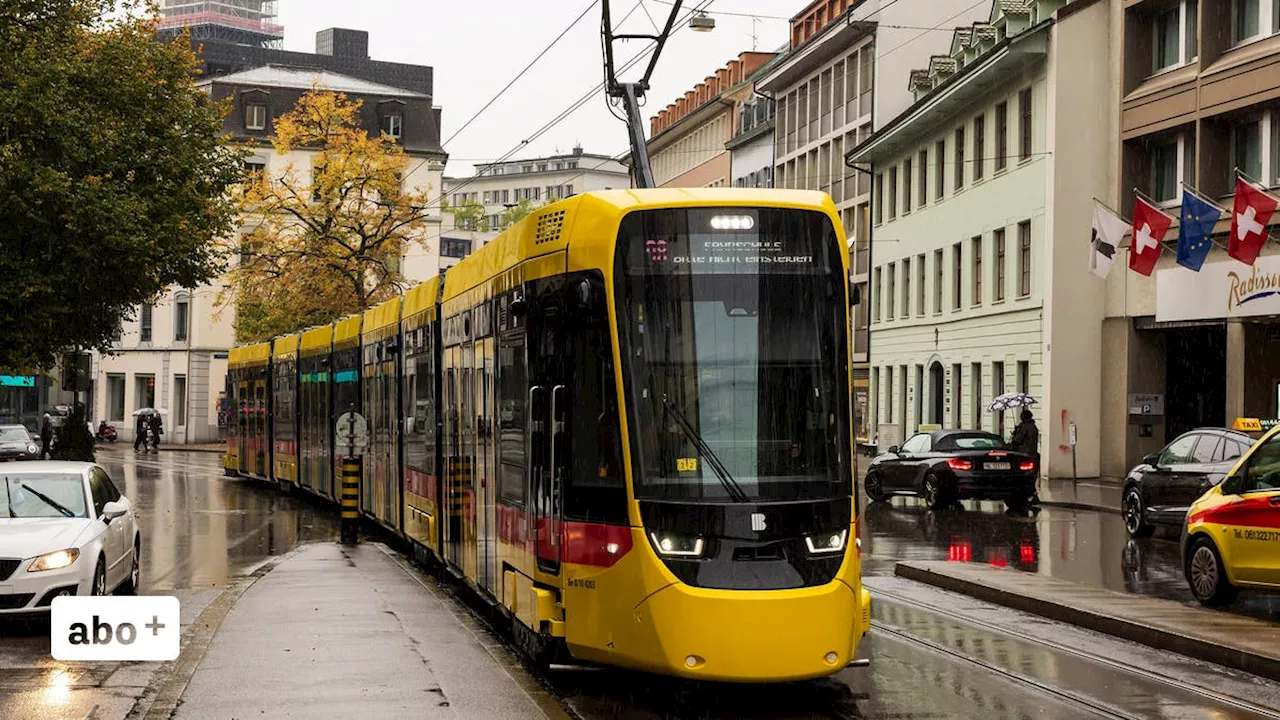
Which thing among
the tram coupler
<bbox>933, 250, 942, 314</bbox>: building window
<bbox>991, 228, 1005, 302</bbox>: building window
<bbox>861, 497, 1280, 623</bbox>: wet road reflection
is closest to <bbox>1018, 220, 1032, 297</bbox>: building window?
<bbox>991, 228, 1005, 302</bbox>: building window

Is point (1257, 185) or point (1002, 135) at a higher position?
point (1002, 135)

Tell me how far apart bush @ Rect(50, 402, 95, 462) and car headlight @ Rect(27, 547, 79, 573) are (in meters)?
29.2

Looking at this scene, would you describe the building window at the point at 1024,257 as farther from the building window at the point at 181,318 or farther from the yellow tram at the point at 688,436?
the building window at the point at 181,318

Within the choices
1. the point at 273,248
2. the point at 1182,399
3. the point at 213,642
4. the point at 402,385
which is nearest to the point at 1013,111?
the point at 1182,399

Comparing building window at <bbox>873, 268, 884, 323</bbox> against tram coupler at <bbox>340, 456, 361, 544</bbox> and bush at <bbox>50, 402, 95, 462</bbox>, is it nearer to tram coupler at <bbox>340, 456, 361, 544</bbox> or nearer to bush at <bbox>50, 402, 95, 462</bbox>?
bush at <bbox>50, 402, 95, 462</bbox>

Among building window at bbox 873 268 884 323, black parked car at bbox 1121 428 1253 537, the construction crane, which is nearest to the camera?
black parked car at bbox 1121 428 1253 537

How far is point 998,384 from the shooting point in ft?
160

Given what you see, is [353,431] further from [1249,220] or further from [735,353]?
[1249,220]

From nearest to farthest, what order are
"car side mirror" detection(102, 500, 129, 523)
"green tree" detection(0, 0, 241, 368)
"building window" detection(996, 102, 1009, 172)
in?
"car side mirror" detection(102, 500, 129, 523), "green tree" detection(0, 0, 241, 368), "building window" detection(996, 102, 1009, 172)

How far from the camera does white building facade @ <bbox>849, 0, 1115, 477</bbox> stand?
43.6 m

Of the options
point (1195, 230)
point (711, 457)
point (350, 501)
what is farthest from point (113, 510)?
point (1195, 230)

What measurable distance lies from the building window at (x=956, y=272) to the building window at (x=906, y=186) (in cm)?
579

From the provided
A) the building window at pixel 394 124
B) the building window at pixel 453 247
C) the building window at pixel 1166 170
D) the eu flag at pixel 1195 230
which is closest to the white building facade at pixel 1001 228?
the building window at pixel 1166 170

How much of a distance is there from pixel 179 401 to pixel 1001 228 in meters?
52.9
